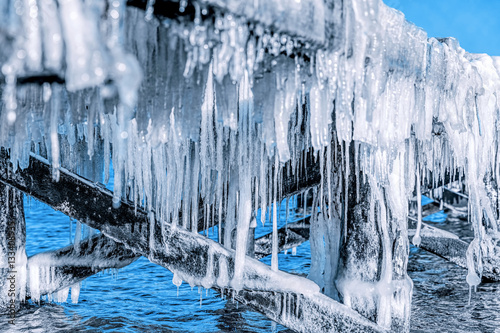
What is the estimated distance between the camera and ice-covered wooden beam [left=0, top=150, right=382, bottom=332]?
3016mm

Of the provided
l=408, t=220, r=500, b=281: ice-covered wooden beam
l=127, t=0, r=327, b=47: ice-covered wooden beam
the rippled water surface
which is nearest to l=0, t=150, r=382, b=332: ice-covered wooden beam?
the rippled water surface

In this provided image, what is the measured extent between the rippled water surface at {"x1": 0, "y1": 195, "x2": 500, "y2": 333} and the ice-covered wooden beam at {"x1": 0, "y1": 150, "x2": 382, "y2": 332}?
31.0 inches

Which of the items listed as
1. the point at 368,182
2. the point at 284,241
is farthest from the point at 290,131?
the point at 284,241

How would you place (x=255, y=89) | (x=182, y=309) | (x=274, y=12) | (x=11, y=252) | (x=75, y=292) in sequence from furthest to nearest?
1. (x=182, y=309)
2. (x=75, y=292)
3. (x=11, y=252)
4. (x=255, y=89)
5. (x=274, y=12)

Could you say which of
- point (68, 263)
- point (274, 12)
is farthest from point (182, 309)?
point (274, 12)

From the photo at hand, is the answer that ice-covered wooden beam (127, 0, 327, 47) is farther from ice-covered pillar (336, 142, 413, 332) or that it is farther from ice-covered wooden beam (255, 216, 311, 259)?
ice-covered wooden beam (255, 216, 311, 259)

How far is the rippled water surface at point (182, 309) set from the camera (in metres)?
4.51

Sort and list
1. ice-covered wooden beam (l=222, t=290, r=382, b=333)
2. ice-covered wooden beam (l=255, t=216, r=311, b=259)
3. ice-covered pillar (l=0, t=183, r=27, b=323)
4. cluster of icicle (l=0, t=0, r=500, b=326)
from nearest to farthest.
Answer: cluster of icicle (l=0, t=0, r=500, b=326) → ice-covered wooden beam (l=222, t=290, r=382, b=333) → ice-covered pillar (l=0, t=183, r=27, b=323) → ice-covered wooden beam (l=255, t=216, r=311, b=259)

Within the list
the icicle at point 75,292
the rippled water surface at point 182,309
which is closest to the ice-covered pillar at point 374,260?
the rippled water surface at point 182,309

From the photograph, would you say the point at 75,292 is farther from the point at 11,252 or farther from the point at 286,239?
the point at 286,239

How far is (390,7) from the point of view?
2.08 metres

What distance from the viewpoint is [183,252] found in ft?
10.1

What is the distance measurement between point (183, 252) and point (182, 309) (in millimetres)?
2286

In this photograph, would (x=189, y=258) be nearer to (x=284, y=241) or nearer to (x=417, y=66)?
(x=417, y=66)
